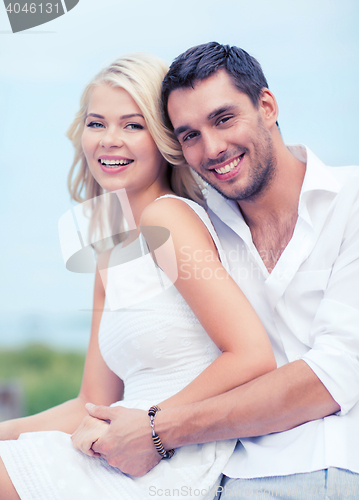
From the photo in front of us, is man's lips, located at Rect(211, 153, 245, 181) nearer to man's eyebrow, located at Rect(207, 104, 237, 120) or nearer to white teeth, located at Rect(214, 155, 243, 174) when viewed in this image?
white teeth, located at Rect(214, 155, 243, 174)

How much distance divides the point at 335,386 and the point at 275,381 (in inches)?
5.7

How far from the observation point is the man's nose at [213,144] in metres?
1.38

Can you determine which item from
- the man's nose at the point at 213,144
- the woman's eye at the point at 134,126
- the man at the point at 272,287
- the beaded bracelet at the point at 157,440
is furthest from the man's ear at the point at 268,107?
the beaded bracelet at the point at 157,440

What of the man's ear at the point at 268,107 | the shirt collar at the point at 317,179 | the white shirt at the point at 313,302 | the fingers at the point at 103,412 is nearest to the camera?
the white shirt at the point at 313,302

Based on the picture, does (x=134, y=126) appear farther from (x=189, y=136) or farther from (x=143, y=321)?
(x=143, y=321)

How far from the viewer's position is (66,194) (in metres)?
1.80

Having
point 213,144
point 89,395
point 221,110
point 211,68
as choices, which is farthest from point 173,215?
point 89,395

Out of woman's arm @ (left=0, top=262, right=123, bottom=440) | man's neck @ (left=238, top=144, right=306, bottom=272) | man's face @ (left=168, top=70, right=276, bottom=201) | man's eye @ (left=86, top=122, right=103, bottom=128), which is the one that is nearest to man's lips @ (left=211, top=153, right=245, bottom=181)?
man's face @ (left=168, top=70, right=276, bottom=201)

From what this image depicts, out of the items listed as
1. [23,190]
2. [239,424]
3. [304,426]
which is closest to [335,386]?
[304,426]

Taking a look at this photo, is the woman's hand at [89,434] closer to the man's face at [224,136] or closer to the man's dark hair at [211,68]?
the man's face at [224,136]

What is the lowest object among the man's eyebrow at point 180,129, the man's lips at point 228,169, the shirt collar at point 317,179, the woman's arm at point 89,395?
the woman's arm at point 89,395

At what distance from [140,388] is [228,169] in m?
0.76

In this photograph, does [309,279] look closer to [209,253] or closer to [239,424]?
[209,253]

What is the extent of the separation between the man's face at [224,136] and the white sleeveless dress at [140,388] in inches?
6.4
